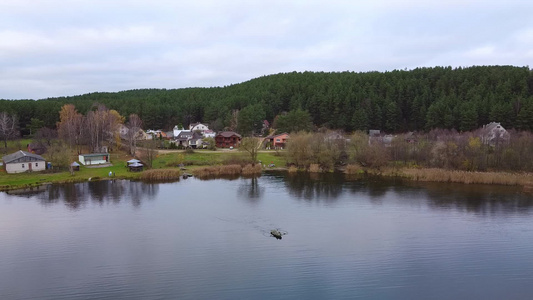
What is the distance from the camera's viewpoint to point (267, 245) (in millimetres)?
15914

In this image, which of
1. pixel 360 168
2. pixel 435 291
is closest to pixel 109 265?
pixel 435 291

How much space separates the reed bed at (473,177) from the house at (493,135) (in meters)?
5.78

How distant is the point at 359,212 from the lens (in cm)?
2072

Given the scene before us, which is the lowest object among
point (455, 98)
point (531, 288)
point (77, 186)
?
point (531, 288)

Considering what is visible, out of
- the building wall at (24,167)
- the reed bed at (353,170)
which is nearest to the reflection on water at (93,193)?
the building wall at (24,167)

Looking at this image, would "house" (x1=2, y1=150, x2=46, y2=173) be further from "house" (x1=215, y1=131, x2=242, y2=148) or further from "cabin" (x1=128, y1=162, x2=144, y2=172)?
"house" (x1=215, y1=131, x2=242, y2=148)

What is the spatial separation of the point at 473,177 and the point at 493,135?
14.7 metres

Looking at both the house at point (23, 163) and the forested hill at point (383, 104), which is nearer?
the house at point (23, 163)

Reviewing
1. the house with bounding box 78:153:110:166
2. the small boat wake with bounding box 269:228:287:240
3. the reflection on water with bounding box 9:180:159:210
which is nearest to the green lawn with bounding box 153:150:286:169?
the house with bounding box 78:153:110:166

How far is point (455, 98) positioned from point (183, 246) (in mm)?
49339

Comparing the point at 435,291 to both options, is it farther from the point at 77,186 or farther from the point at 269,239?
the point at 77,186

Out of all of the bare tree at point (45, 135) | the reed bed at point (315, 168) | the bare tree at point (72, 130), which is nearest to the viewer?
the reed bed at point (315, 168)

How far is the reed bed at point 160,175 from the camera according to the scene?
30.2 metres

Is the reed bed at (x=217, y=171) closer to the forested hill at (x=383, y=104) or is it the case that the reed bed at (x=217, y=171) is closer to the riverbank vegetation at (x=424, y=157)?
the riverbank vegetation at (x=424, y=157)
